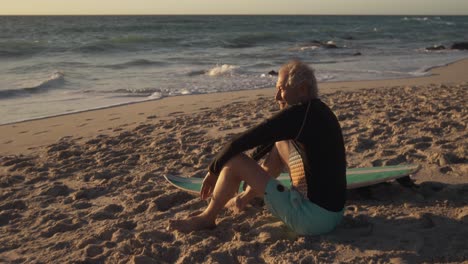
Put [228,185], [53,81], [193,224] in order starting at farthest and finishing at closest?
[53,81], [193,224], [228,185]

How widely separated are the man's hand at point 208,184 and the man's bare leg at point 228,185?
36 mm

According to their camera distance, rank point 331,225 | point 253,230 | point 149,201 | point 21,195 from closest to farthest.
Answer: point 331,225 < point 253,230 < point 149,201 < point 21,195

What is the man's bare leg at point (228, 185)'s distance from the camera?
3031 mm

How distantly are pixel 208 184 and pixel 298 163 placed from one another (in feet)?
1.83

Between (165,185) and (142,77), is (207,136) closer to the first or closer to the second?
(165,185)

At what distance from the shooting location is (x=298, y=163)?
3.09 m

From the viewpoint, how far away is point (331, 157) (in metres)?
2.93

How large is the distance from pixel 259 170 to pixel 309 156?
11.9 inches

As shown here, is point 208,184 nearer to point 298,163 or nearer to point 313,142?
point 298,163

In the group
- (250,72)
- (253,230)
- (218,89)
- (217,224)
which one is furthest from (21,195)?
(250,72)

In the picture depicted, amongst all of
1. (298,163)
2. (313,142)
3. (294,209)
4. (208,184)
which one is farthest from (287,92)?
(208,184)

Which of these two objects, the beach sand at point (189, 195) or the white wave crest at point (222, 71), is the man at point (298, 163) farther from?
the white wave crest at point (222, 71)

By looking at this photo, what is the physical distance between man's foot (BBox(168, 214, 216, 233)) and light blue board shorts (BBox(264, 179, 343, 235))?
50 cm

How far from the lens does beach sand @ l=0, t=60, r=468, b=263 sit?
3.04 m
